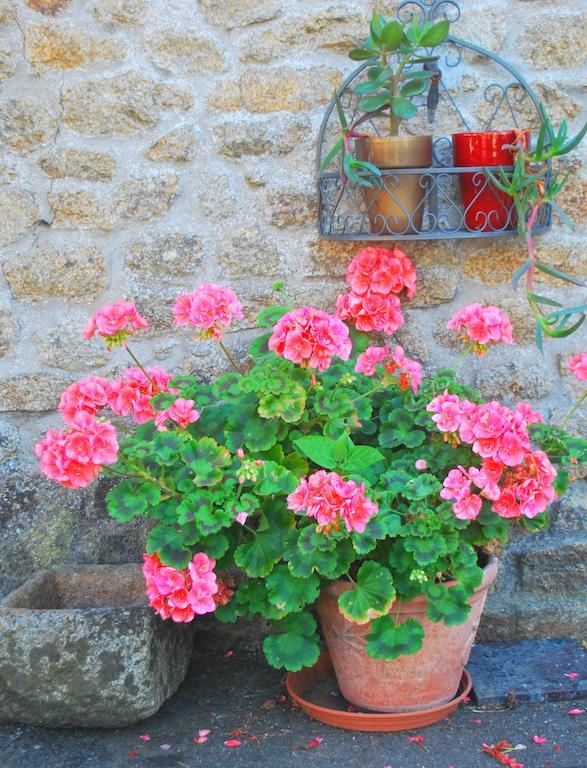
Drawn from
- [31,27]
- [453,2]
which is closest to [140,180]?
[31,27]

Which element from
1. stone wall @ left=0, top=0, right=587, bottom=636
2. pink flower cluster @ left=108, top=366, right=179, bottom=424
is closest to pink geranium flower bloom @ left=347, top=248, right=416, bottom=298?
stone wall @ left=0, top=0, right=587, bottom=636

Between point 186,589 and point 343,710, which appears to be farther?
point 343,710

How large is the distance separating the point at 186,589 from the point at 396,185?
1.13 m

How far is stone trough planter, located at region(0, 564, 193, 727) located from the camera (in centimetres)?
198

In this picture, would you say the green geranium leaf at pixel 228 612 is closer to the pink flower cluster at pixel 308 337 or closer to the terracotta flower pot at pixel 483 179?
the pink flower cluster at pixel 308 337

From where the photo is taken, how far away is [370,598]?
1897mm

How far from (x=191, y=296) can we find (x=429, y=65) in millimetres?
919

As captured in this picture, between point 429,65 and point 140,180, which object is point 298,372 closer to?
point 140,180

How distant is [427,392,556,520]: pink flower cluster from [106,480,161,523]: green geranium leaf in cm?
66

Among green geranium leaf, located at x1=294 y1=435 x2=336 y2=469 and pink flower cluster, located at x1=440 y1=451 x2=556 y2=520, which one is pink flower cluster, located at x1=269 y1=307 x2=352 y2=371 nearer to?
green geranium leaf, located at x1=294 y1=435 x2=336 y2=469

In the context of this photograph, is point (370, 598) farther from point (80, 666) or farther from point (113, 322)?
point (113, 322)

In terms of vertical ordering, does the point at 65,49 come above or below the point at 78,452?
above

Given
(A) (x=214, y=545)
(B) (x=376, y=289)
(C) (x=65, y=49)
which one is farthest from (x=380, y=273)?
(C) (x=65, y=49)

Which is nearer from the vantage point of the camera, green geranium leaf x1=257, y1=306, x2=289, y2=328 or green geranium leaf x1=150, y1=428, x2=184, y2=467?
green geranium leaf x1=150, y1=428, x2=184, y2=467
